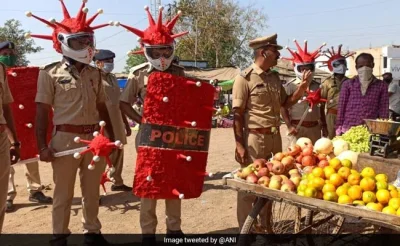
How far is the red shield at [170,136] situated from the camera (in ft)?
13.1

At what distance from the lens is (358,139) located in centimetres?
429

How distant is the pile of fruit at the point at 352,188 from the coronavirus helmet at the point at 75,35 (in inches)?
89.9

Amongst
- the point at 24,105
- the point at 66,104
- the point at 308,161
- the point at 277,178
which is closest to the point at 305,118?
the point at 308,161

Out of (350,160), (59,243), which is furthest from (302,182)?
(59,243)

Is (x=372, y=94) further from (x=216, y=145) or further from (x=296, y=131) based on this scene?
(x=216, y=145)

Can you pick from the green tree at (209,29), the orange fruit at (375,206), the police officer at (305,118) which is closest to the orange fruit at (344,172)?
the orange fruit at (375,206)

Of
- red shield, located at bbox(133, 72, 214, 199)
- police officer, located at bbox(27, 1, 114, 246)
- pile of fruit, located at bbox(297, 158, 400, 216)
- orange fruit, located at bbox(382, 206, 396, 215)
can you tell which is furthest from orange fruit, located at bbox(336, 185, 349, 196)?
police officer, located at bbox(27, 1, 114, 246)

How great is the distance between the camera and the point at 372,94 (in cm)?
551

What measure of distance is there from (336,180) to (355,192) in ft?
0.63

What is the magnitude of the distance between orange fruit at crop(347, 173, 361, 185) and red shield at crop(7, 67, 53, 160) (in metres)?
3.56

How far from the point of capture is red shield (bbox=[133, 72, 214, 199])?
4.00 meters

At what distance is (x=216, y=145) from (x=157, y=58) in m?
8.79

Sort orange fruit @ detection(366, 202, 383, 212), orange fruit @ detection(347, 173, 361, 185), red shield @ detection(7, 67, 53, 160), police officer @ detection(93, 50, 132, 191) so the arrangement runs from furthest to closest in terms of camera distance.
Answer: police officer @ detection(93, 50, 132, 191) < red shield @ detection(7, 67, 53, 160) < orange fruit @ detection(347, 173, 361, 185) < orange fruit @ detection(366, 202, 383, 212)
